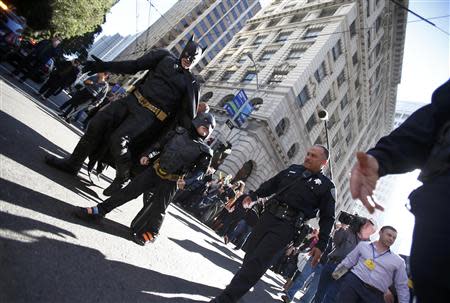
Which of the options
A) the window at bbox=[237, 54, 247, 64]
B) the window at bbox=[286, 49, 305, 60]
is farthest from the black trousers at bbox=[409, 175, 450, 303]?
the window at bbox=[237, 54, 247, 64]

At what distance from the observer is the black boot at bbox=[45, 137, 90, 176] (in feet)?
12.7

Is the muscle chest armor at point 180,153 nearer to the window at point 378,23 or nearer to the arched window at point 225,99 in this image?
the arched window at point 225,99

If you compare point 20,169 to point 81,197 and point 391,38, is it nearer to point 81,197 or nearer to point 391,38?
point 81,197

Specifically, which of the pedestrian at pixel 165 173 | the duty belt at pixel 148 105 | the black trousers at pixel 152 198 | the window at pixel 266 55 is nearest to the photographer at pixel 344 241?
the pedestrian at pixel 165 173

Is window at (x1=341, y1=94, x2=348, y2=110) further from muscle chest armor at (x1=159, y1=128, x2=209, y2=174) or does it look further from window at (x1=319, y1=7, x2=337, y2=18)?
muscle chest armor at (x1=159, y1=128, x2=209, y2=174)

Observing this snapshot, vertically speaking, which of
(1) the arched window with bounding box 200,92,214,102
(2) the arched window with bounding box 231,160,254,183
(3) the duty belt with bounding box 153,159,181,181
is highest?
(1) the arched window with bounding box 200,92,214,102

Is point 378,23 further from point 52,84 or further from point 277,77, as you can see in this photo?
point 52,84

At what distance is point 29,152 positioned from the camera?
3740mm

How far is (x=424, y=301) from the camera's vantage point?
1083 mm

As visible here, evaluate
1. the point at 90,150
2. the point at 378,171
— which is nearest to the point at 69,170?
the point at 90,150

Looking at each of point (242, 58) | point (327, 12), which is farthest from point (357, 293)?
point (327, 12)

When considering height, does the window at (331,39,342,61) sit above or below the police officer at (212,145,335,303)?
above

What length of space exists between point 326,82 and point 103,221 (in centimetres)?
2597

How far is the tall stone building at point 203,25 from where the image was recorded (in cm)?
6016
